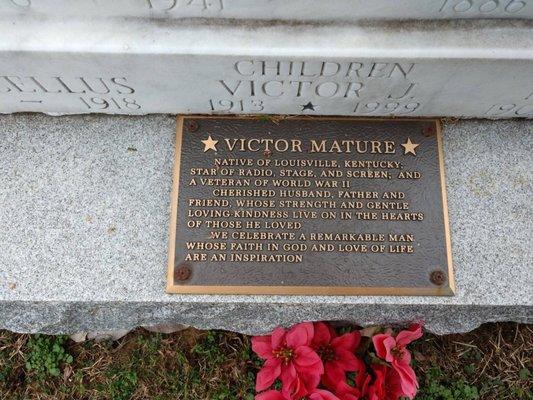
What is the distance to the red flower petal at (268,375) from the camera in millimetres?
1930

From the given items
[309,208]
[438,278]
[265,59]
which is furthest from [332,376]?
[265,59]

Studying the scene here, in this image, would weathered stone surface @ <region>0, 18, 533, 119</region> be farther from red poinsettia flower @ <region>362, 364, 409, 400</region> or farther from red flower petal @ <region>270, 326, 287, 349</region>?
red poinsettia flower @ <region>362, 364, 409, 400</region>

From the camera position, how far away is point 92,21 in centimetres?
162

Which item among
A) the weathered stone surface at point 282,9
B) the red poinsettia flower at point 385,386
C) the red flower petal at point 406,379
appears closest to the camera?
the weathered stone surface at point 282,9

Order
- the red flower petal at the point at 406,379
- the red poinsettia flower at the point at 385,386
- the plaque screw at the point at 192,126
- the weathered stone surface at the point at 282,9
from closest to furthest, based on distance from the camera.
Answer: 1. the weathered stone surface at the point at 282,9
2. the red flower petal at the point at 406,379
3. the red poinsettia flower at the point at 385,386
4. the plaque screw at the point at 192,126

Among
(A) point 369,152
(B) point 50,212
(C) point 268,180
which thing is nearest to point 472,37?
(A) point 369,152

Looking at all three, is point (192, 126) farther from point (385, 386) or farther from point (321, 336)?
point (385, 386)

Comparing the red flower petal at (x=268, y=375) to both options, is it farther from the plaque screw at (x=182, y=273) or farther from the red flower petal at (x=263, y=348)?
the plaque screw at (x=182, y=273)

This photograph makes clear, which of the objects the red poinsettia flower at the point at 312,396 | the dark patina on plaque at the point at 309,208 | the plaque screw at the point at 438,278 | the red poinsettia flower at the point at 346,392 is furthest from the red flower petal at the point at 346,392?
the plaque screw at the point at 438,278

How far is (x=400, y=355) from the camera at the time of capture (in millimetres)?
1938

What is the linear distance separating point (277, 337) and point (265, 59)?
118 cm

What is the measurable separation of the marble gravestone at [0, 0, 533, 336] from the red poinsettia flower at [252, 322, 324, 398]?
0.08m

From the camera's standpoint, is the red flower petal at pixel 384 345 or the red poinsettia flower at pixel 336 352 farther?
the red poinsettia flower at pixel 336 352

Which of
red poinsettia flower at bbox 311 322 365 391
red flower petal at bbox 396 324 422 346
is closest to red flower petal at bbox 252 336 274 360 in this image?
red poinsettia flower at bbox 311 322 365 391
